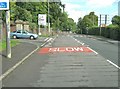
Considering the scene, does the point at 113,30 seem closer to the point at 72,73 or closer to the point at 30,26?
the point at 30,26

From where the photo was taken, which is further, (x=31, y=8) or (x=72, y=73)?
(x=31, y=8)

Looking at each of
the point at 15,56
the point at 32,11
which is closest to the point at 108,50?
the point at 15,56

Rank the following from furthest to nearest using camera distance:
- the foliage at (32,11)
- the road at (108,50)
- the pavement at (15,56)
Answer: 1. the foliage at (32,11)
2. the road at (108,50)
3. the pavement at (15,56)

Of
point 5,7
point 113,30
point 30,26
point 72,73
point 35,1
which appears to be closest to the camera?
point 72,73

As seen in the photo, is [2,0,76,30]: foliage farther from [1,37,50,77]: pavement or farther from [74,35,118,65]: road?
[1,37,50,77]: pavement

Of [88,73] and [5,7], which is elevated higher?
[5,7]

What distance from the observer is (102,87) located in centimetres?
1030

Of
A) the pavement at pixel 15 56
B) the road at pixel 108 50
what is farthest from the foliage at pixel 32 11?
the pavement at pixel 15 56

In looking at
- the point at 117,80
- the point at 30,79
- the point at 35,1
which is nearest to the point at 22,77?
the point at 30,79

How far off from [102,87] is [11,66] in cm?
647

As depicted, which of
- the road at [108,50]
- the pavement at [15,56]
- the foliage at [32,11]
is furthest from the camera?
the foliage at [32,11]

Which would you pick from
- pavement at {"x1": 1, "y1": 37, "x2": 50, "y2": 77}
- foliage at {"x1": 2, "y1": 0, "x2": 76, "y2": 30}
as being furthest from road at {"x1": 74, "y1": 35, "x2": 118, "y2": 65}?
foliage at {"x1": 2, "y1": 0, "x2": 76, "y2": 30}

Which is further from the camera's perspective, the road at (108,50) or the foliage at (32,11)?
the foliage at (32,11)

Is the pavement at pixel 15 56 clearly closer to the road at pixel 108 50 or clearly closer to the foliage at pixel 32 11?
the road at pixel 108 50
